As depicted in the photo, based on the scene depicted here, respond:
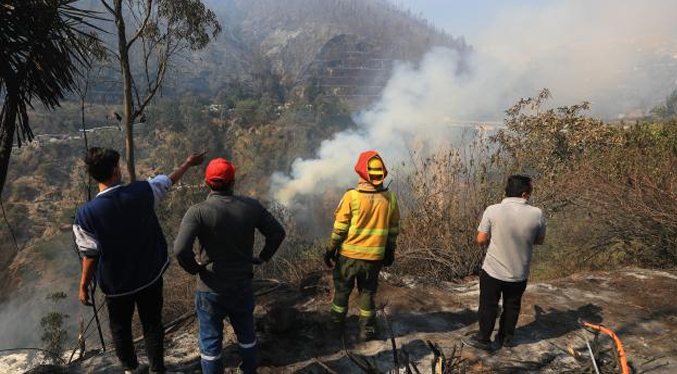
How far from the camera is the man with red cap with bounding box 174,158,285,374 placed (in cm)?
253

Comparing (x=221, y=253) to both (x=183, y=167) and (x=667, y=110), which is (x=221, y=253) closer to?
(x=183, y=167)

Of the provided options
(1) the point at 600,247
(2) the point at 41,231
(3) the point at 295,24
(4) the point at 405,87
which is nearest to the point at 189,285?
(1) the point at 600,247

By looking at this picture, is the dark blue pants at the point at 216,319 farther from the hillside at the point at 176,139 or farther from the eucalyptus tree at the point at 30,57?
the hillside at the point at 176,139

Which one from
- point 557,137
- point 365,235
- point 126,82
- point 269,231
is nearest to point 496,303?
point 365,235

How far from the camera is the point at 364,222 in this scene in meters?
3.21

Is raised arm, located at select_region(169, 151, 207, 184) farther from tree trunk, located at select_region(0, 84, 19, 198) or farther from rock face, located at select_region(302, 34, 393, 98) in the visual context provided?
rock face, located at select_region(302, 34, 393, 98)

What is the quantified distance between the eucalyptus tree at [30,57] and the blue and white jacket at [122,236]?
130 centimetres

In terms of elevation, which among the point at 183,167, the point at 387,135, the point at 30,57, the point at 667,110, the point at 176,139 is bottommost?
the point at 176,139

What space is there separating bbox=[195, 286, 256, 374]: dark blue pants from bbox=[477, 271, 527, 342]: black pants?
5.99 ft

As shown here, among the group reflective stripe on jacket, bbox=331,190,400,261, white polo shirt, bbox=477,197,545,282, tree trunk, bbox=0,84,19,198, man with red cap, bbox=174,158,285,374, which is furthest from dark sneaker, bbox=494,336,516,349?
tree trunk, bbox=0,84,19,198

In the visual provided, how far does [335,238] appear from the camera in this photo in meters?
3.27

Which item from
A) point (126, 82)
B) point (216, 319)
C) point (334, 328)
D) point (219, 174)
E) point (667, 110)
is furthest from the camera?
point (667, 110)

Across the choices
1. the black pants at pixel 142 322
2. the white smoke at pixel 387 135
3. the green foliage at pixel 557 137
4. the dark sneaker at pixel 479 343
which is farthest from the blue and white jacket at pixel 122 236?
the white smoke at pixel 387 135

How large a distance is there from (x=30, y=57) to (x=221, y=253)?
2327mm
